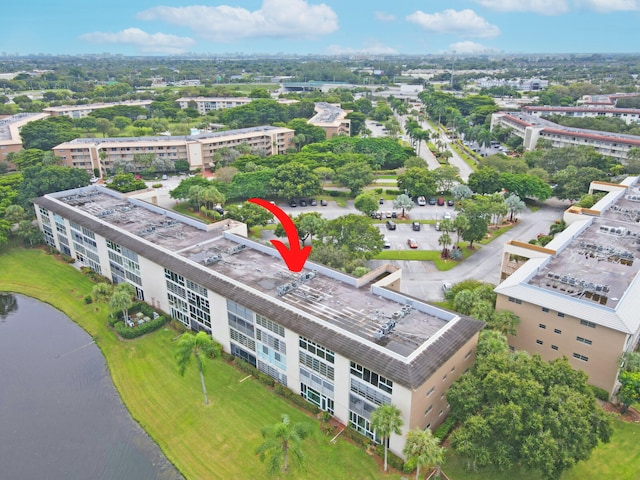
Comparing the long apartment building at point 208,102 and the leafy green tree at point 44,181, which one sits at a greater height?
the long apartment building at point 208,102

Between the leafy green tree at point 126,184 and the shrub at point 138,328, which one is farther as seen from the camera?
the leafy green tree at point 126,184

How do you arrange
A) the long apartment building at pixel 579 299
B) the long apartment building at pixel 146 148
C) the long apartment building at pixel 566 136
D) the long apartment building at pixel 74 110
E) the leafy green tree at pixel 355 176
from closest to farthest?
the long apartment building at pixel 579 299 < the leafy green tree at pixel 355 176 < the long apartment building at pixel 146 148 < the long apartment building at pixel 566 136 < the long apartment building at pixel 74 110

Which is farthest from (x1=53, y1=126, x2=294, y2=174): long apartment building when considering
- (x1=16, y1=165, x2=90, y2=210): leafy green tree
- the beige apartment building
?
the beige apartment building

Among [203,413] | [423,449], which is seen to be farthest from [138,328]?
[423,449]

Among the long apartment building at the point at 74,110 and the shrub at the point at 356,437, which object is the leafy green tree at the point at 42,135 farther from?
the shrub at the point at 356,437

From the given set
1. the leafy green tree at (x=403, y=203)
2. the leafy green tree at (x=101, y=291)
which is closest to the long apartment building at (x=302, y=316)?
the leafy green tree at (x=101, y=291)

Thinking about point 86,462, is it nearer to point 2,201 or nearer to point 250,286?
point 250,286

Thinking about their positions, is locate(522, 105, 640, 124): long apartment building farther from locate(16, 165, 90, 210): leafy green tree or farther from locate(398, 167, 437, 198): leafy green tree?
locate(16, 165, 90, 210): leafy green tree
